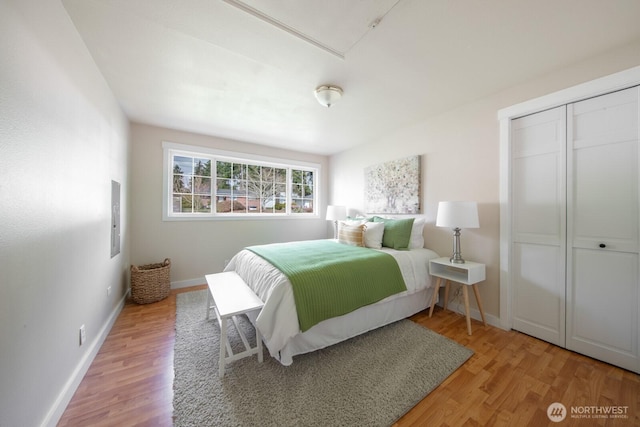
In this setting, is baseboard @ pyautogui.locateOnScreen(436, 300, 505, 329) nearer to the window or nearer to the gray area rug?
the gray area rug

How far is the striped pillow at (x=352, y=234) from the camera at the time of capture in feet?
9.61

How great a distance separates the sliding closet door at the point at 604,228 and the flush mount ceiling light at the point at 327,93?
1976 mm

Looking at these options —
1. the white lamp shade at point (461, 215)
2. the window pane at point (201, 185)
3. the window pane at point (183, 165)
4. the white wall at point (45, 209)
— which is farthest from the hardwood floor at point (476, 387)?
the window pane at point (183, 165)

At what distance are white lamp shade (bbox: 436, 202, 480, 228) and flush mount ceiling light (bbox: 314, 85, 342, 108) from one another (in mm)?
1568

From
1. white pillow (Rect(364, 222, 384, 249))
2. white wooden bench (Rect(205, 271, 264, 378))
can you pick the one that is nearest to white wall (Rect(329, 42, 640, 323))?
white pillow (Rect(364, 222, 384, 249))

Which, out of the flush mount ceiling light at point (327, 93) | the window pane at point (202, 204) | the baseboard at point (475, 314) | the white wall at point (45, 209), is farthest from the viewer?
the window pane at point (202, 204)

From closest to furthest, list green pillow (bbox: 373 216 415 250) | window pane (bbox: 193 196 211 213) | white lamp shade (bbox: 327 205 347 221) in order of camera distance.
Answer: green pillow (bbox: 373 216 415 250)
window pane (bbox: 193 196 211 213)
white lamp shade (bbox: 327 205 347 221)

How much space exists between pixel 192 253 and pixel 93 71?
8.00 feet

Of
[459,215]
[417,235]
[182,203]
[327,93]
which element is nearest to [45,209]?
[327,93]

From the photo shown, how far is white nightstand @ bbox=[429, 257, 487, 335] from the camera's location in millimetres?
2189

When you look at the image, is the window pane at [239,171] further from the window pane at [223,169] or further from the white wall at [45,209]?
the white wall at [45,209]

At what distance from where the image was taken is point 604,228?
5.81 feet

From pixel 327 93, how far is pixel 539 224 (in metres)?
2.32

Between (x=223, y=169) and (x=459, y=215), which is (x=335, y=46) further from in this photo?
(x=223, y=169)
